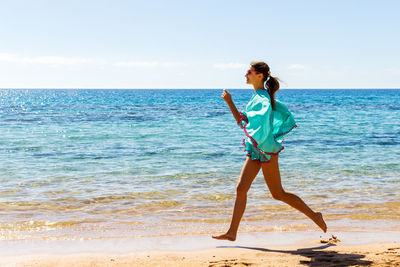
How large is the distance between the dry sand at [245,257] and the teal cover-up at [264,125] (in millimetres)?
1026

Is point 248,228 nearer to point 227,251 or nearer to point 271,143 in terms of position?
point 227,251

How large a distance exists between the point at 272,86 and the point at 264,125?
1.49 feet

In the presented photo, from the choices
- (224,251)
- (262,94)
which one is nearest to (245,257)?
(224,251)

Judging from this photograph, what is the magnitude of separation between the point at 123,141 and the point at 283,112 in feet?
42.9

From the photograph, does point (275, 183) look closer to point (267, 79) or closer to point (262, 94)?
point (262, 94)

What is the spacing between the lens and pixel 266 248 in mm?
5008

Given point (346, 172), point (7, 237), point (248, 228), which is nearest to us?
point (7, 237)

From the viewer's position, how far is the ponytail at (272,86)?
4.49 m

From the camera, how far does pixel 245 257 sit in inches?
181

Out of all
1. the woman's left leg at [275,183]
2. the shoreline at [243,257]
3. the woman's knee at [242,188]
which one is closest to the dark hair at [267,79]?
the woman's left leg at [275,183]

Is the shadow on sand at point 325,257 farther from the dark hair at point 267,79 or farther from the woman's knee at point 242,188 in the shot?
the dark hair at point 267,79

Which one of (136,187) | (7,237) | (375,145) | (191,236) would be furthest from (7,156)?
(375,145)

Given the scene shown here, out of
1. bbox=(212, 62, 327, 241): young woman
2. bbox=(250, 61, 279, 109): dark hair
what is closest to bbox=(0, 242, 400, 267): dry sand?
bbox=(212, 62, 327, 241): young woman

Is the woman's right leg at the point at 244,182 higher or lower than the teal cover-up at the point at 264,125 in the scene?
lower
